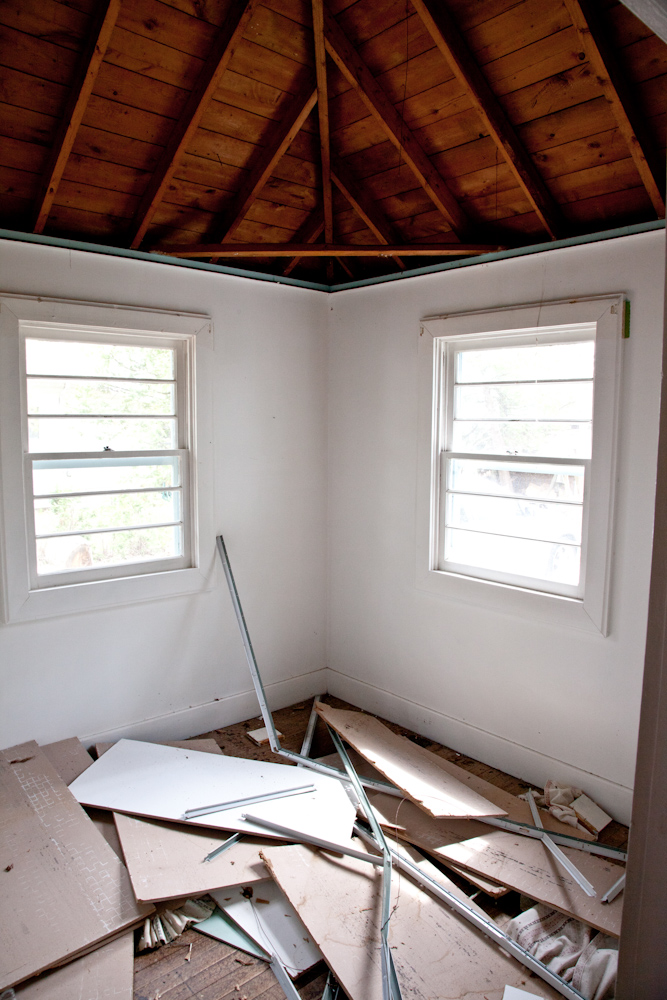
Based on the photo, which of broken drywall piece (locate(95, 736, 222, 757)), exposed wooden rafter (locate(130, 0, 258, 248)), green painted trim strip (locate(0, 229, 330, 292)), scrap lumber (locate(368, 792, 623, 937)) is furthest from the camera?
broken drywall piece (locate(95, 736, 222, 757))

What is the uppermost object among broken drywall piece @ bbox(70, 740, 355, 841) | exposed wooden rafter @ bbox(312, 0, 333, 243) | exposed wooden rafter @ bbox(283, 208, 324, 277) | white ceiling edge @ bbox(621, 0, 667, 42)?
exposed wooden rafter @ bbox(312, 0, 333, 243)

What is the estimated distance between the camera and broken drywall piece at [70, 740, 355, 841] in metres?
2.86

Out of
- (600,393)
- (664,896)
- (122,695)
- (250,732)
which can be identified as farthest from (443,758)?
(664,896)

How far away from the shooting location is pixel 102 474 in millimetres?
3512

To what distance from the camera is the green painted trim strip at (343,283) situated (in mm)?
2932

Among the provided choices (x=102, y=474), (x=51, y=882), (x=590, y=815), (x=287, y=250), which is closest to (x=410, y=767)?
(x=590, y=815)

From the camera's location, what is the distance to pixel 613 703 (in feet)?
10.0

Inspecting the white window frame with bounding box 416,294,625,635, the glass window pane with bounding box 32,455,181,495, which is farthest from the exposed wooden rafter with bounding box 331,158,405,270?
the glass window pane with bounding box 32,455,181,495

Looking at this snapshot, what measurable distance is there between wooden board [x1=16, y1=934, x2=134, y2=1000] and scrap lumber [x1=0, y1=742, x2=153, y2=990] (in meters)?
0.03

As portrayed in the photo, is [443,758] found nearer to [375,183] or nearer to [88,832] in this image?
[88,832]

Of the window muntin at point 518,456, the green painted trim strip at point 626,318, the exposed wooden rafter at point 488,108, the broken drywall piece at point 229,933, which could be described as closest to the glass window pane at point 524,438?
the window muntin at point 518,456

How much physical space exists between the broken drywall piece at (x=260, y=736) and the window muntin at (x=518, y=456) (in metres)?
1.44

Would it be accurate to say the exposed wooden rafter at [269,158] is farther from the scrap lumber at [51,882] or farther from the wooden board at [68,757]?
the scrap lumber at [51,882]

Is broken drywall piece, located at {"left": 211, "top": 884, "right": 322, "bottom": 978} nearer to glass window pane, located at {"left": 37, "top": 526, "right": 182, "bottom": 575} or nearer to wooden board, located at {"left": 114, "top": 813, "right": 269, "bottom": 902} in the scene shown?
wooden board, located at {"left": 114, "top": 813, "right": 269, "bottom": 902}
